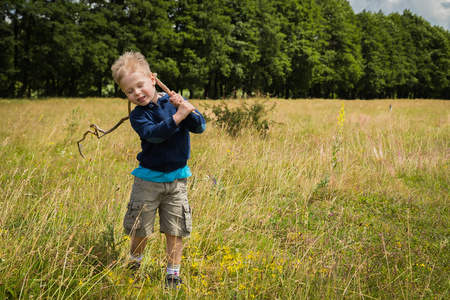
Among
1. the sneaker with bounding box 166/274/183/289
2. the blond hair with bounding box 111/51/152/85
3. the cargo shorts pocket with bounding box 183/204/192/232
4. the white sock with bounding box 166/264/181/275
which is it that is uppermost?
the blond hair with bounding box 111/51/152/85

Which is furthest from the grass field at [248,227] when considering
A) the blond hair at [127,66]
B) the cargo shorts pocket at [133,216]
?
the blond hair at [127,66]

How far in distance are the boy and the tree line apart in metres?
25.3

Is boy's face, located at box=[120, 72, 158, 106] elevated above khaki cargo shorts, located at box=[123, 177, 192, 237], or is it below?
above

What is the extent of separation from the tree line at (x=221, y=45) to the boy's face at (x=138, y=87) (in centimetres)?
2527

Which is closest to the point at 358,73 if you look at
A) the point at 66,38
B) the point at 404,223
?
the point at 66,38

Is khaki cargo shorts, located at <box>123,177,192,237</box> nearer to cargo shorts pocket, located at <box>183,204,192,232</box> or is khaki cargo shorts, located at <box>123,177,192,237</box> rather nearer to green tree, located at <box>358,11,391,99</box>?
cargo shorts pocket, located at <box>183,204,192,232</box>

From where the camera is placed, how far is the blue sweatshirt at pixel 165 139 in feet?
7.04

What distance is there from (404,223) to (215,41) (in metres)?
29.9

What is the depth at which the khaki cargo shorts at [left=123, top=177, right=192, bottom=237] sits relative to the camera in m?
2.18

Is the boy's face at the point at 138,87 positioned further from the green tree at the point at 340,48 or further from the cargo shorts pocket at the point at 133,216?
the green tree at the point at 340,48

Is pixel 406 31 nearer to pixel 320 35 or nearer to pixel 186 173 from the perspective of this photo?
pixel 320 35

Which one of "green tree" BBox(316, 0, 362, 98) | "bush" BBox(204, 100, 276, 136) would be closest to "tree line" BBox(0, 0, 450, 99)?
"green tree" BBox(316, 0, 362, 98)

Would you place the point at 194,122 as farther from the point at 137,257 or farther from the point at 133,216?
the point at 137,257

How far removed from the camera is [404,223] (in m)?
3.72
